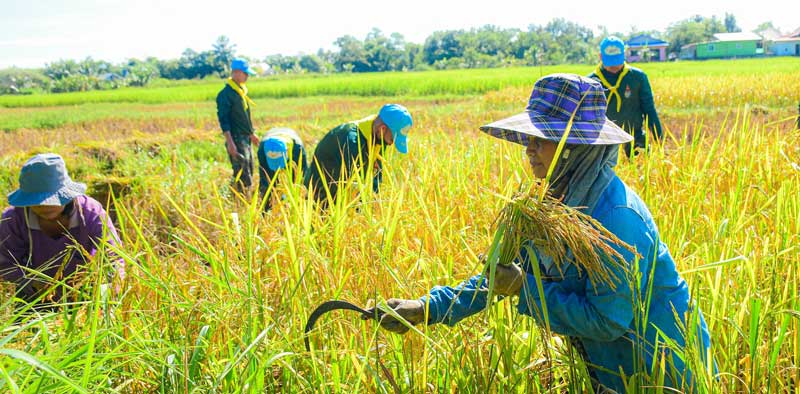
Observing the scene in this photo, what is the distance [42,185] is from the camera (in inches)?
103

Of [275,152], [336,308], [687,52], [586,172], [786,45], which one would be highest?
[786,45]

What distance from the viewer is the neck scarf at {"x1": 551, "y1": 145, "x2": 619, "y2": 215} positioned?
1.38 meters

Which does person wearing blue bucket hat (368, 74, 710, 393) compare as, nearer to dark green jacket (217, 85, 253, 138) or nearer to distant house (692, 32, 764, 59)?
dark green jacket (217, 85, 253, 138)

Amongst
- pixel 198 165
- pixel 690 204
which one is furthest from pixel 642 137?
pixel 198 165

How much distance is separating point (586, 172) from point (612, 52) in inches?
146

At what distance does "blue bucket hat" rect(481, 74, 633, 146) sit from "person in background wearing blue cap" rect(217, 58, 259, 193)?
4693mm

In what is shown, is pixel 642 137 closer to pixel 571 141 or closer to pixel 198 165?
pixel 571 141

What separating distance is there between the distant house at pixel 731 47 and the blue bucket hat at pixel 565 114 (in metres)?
69.5

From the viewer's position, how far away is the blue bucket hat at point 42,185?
2588mm

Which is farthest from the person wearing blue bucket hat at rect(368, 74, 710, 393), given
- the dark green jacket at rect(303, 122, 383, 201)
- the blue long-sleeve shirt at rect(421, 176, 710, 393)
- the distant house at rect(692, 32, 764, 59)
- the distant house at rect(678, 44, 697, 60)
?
the distant house at rect(678, 44, 697, 60)

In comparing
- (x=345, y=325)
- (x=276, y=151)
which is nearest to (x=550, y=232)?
(x=345, y=325)

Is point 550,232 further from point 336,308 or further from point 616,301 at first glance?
point 336,308

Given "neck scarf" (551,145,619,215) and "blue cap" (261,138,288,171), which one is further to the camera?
"blue cap" (261,138,288,171)

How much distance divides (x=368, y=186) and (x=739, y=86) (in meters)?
16.6
